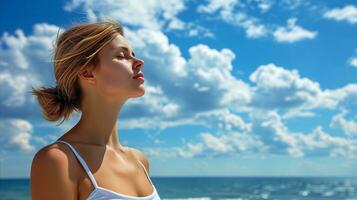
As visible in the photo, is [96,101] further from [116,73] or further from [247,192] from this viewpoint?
[247,192]

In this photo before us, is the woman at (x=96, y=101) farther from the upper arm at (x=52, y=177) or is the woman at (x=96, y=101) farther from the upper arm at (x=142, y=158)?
the upper arm at (x=142, y=158)

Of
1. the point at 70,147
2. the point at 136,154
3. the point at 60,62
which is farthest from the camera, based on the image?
the point at 136,154

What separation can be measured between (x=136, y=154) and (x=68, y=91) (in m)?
0.55

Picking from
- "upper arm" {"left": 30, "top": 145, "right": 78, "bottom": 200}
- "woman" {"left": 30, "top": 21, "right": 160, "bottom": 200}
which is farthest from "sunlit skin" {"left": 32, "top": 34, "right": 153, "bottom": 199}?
"upper arm" {"left": 30, "top": 145, "right": 78, "bottom": 200}

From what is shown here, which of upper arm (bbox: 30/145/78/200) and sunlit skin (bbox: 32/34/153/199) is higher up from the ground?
Answer: sunlit skin (bbox: 32/34/153/199)

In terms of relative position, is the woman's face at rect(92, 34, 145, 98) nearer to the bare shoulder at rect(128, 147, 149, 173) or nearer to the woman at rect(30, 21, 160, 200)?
the woman at rect(30, 21, 160, 200)

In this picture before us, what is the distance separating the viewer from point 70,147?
6.53 feet

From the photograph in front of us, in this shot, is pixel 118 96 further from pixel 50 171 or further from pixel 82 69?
pixel 50 171

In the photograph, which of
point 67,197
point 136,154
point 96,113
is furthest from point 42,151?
point 136,154

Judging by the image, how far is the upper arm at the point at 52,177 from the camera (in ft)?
6.07

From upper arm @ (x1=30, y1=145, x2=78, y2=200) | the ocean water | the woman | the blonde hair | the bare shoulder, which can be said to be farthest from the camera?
the ocean water

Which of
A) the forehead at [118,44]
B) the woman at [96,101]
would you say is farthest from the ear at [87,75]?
the forehead at [118,44]

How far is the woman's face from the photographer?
7.21 feet

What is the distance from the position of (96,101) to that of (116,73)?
18cm
